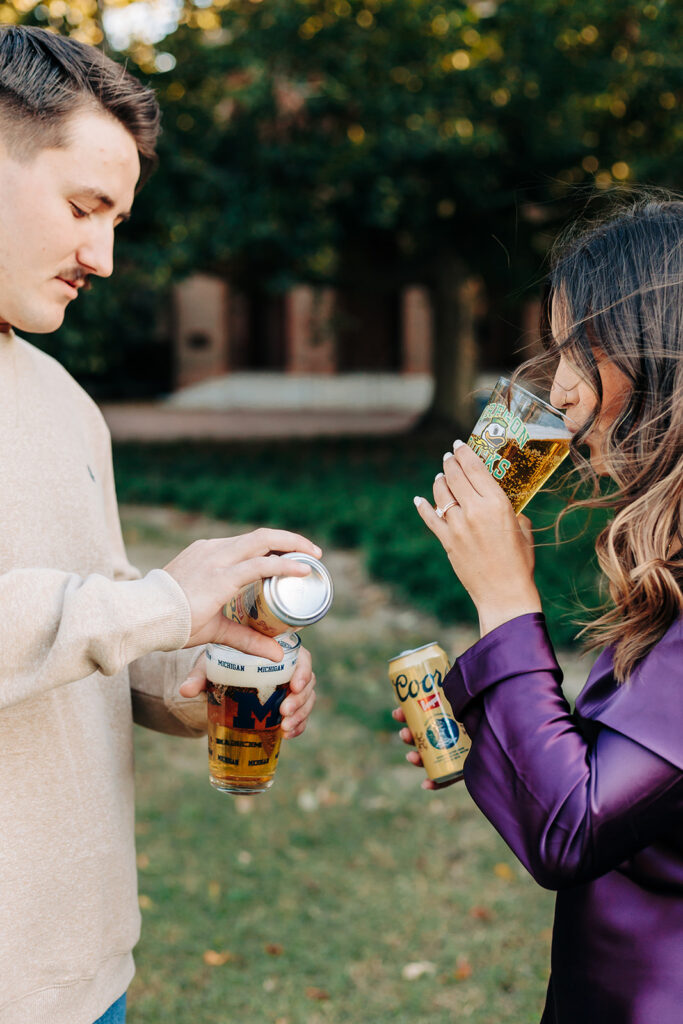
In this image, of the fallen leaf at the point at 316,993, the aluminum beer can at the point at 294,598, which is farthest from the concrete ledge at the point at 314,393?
the aluminum beer can at the point at 294,598

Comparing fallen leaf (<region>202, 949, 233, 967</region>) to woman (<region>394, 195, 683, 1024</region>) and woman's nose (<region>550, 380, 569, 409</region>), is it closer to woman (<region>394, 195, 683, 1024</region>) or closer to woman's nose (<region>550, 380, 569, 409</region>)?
woman (<region>394, 195, 683, 1024</region>)

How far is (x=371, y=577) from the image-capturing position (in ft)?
25.6

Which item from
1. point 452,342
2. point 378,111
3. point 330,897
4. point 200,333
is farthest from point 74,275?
point 200,333

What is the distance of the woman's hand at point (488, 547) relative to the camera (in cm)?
150

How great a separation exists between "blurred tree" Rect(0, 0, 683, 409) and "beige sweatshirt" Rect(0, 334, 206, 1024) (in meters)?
8.36

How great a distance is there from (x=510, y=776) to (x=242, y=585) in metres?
0.48

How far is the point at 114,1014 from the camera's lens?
1754mm

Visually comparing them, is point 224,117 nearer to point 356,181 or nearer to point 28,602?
point 356,181

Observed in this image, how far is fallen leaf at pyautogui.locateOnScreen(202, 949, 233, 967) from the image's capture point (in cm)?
355

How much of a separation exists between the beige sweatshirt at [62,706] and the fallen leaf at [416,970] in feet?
6.46

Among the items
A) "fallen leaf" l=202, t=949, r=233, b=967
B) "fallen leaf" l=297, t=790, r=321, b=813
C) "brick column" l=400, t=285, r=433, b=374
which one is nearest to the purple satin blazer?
"fallen leaf" l=202, t=949, r=233, b=967

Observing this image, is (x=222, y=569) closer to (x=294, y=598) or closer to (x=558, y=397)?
(x=294, y=598)

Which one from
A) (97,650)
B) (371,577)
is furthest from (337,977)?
(371,577)

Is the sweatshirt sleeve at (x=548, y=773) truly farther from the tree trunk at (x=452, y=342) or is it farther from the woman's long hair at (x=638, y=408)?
the tree trunk at (x=452, y=342)
